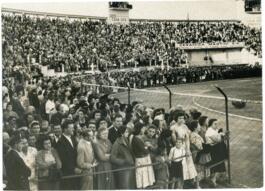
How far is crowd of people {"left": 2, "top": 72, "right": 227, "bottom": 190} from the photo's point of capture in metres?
5.71

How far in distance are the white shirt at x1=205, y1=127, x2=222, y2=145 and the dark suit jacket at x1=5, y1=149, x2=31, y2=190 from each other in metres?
2.29

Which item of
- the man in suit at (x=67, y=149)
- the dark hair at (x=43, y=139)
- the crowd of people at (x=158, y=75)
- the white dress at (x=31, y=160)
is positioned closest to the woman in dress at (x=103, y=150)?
the man in suit at (x=67, y=149)

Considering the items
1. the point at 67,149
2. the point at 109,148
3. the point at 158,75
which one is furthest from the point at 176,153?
the point at 158,75

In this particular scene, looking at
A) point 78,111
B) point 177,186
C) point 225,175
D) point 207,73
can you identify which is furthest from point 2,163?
point 207,73

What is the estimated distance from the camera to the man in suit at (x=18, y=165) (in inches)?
229

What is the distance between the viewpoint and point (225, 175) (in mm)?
6422

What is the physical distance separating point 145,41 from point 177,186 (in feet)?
18.8

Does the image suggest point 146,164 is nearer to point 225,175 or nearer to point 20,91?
point 225,175

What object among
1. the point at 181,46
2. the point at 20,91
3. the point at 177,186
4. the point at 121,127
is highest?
the point at 181,46

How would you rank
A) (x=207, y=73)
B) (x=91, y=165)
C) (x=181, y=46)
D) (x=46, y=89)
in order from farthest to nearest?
1. (x=207, y=73)
2. (x=181, y=46)
3. (x=46, y=89)
4. (x=91, y=165)

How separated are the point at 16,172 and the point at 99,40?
5.11 m

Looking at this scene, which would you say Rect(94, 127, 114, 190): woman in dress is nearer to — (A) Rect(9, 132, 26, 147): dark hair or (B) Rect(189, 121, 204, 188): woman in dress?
(A) Rect(9, 132, 26, 147): dark hair

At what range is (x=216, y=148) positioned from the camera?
637 cm

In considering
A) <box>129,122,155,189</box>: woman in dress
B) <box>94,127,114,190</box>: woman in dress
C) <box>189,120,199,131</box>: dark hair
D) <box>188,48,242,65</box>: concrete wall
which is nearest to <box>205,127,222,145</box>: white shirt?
<box>189,120,199,131</box>: dark hair
